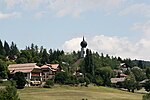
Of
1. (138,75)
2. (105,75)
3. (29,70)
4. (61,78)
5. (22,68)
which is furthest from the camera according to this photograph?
(138,75)

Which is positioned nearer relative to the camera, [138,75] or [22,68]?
[22,68]

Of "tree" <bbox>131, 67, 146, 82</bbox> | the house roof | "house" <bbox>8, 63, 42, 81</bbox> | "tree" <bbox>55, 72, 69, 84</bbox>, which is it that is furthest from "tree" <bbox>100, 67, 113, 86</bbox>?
the house roof

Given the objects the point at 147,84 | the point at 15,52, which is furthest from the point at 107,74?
the point at 15,52

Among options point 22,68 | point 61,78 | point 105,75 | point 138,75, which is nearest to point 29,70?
point 22,68

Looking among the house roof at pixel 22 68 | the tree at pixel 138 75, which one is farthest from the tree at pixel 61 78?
the tree at pixel 138 75

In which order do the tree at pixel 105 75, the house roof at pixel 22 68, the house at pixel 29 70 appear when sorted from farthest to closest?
the tree at pixel 105 75 < the house at pixel 29 70 < the house roof at pixel 22 68

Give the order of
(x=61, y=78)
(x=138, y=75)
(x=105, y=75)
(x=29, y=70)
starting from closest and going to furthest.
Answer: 1. (x=61, y=78)
2. (x=29, y=70)
3. (x=105, y=75)
4. (x=138, y=75)

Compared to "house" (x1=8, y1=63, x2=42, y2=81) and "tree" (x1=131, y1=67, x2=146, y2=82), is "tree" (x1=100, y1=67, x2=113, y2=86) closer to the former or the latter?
"tree" (x1=131, y1=67, x2=146, y2=82)

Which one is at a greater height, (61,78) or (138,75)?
(138,75)

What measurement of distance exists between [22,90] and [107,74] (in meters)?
48.6

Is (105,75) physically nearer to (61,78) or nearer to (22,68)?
(61,78)

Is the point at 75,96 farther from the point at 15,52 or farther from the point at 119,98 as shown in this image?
the point at 15,52

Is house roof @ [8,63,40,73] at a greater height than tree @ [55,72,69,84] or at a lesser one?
greater

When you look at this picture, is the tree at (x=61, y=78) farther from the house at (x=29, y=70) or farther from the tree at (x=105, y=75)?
the tree at (x=105, y=75)
